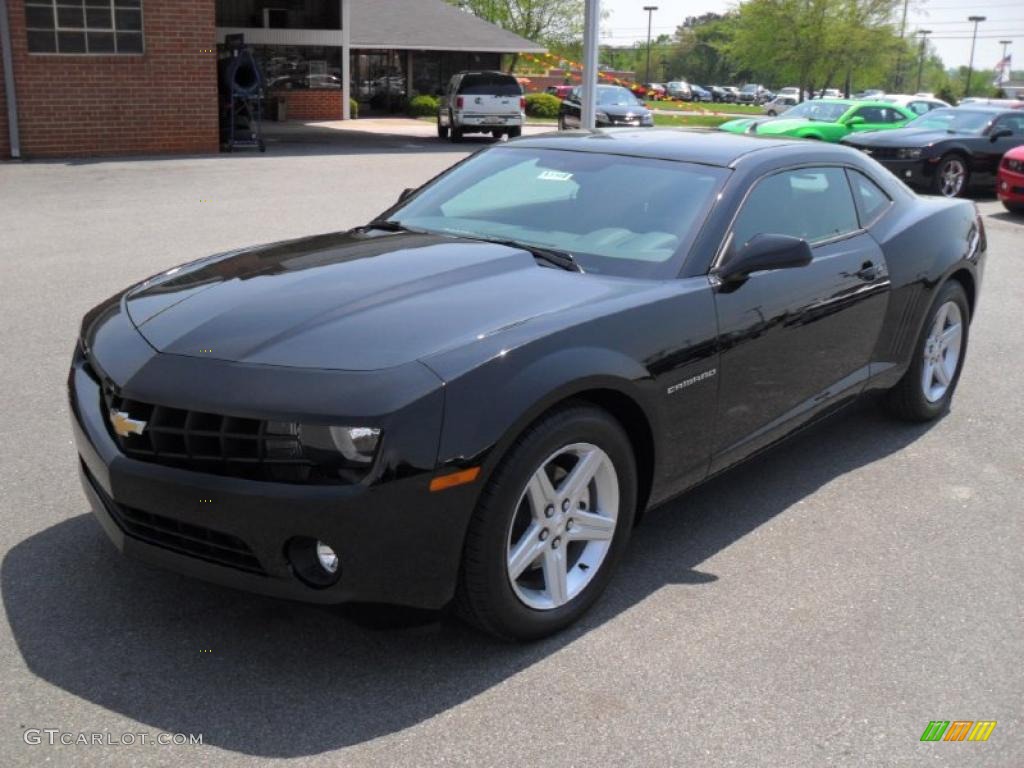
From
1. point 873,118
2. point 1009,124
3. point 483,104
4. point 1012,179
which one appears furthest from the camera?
point 483,104

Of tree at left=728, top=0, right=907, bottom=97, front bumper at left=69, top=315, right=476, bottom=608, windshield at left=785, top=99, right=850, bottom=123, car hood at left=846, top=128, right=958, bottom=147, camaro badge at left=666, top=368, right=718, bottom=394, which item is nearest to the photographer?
front bumper at left=69, top=315, right=476, bottom=608

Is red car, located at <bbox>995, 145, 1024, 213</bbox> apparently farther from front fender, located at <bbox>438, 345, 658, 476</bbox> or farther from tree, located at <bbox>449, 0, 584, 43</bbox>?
tree, located at <bbox>449, 0, 584, 43</bbox>

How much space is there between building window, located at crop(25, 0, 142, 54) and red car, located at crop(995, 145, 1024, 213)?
14661 mm

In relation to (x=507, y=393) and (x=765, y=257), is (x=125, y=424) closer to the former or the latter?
(x=507, y=393)

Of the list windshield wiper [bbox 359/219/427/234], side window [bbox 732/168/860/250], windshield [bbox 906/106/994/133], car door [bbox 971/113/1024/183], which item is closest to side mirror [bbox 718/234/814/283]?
side window [bbox 732/168/860/250]

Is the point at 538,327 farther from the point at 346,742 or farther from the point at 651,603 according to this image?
the point at 346,742

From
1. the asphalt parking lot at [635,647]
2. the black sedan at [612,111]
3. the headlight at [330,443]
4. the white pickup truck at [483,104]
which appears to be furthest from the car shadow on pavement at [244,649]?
the black sedan at [612,111]

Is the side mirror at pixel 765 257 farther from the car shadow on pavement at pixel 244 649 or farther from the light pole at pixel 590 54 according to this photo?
the light pole at pixel 590 54

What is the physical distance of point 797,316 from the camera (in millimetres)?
4422

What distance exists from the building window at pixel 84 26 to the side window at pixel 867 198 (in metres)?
17.3

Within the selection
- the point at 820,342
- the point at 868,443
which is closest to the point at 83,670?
the point at 820,342

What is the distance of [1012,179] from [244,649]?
14.4 meters

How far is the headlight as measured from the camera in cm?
293

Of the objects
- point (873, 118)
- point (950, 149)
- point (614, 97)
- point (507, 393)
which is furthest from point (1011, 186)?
point (614, 97)
